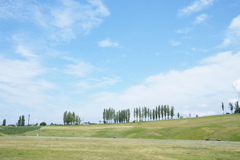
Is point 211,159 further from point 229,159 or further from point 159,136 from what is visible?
point 159,136

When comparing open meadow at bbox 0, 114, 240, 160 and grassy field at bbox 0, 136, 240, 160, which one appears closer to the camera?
grassy field at bbox 0, 136, 240, 160

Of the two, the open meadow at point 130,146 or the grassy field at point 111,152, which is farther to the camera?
the open meadow at point 130,146

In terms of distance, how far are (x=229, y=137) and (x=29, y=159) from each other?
74765mm

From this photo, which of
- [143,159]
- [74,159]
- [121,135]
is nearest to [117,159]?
[143,159]

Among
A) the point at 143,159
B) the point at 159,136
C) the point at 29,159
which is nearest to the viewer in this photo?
the point at 29,159

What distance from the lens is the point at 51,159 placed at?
2734cm

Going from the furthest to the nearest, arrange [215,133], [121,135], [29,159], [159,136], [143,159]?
[121,135] < [159,136] < [215,133] < [143,159] < [29,159]

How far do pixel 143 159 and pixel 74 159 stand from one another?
930 centimetres

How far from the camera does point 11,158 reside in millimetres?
27438

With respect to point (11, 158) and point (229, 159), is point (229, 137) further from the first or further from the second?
point (11, 158)

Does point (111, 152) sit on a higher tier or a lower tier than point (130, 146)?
higher

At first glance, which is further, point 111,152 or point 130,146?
point 130,146

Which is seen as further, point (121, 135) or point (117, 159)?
point (121, 135)

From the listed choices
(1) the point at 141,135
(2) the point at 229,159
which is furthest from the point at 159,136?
(2) the point at 229,159
